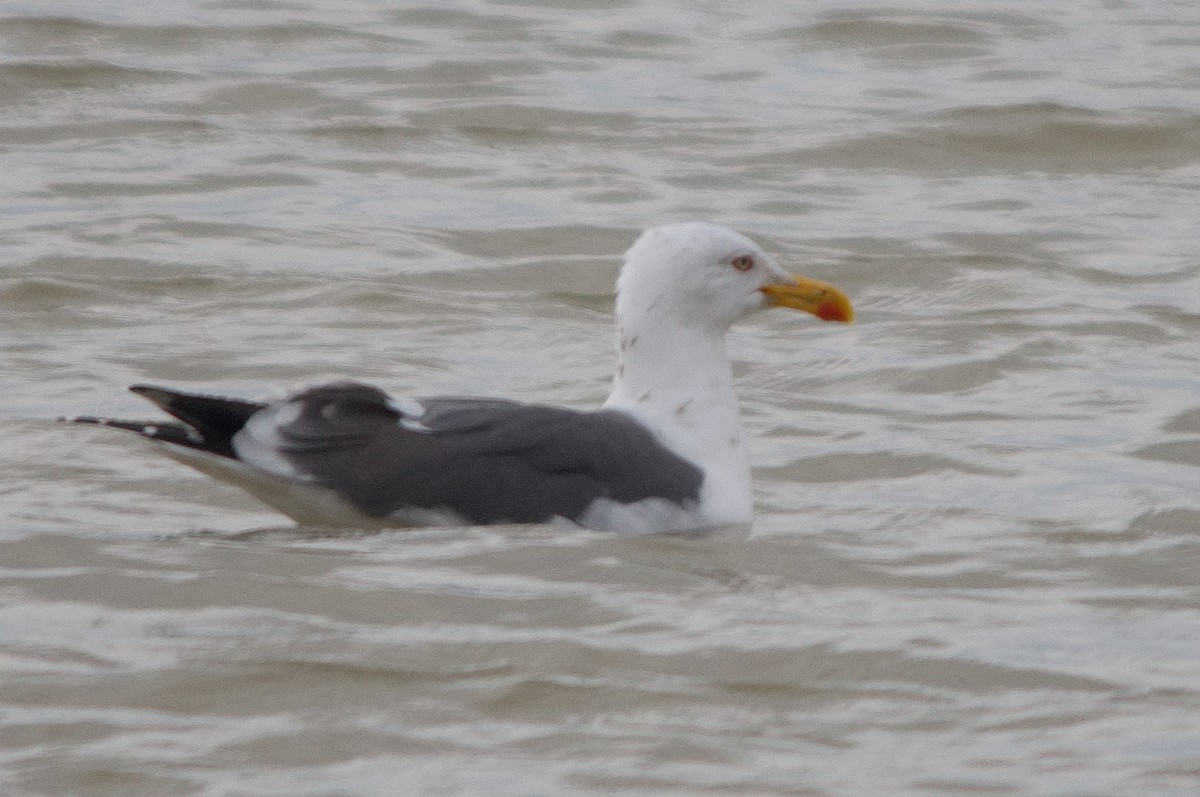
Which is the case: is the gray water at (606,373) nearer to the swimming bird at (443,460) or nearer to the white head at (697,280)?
the swimming bird at (443,460)

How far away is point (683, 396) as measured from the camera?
8.10 metres

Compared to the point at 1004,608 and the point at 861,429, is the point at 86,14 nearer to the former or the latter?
→ the point at 861,429

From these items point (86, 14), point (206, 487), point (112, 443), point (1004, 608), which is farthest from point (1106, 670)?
point (86, 14)

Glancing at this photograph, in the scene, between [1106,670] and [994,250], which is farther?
[994,250]

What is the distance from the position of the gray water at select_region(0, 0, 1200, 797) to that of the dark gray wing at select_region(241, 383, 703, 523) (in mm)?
141

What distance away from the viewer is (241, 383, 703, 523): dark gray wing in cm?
754

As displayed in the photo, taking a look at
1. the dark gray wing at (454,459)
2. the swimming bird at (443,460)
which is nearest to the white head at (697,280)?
the swimming bird at (443,460)

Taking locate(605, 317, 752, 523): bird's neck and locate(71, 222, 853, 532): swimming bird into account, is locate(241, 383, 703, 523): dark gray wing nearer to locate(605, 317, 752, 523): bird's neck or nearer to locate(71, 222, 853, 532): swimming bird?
locate(71, 222, 853, 532): swimming bird

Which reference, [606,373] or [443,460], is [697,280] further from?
[606,373]

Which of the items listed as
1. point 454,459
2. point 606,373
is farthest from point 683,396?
point 606,373

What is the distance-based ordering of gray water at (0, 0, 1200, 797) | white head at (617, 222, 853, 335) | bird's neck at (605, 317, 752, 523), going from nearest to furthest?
gray water at (0, 0, 1200, 797) → bird's neck at (605, 317, 752, 523) → white head at (617, 222, 853, 335)

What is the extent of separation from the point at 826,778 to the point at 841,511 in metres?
2.77

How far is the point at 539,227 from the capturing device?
12.6m

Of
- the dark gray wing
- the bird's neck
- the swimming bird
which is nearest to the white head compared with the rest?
the bird's neck
